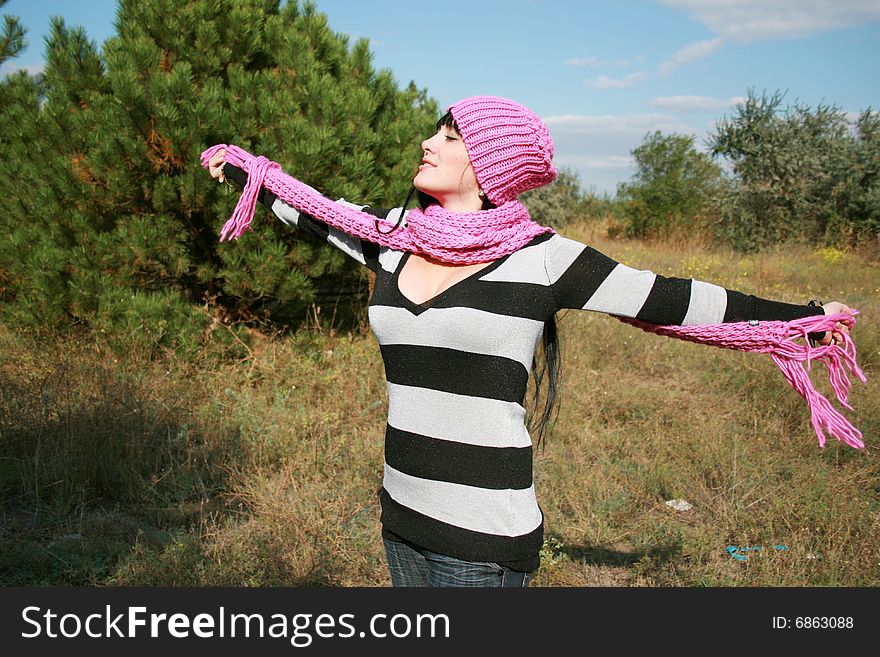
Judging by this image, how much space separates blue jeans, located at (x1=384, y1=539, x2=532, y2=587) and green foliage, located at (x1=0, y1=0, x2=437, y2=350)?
3119 mm

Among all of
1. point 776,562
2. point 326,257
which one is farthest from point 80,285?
point 776,562

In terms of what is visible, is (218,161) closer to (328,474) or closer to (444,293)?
(444,293)

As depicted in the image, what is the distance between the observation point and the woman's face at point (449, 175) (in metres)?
1.71

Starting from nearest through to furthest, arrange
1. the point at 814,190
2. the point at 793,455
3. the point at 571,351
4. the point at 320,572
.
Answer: the point at 320,572
the point at 793,455
the point at 571,351
the point at 814,190

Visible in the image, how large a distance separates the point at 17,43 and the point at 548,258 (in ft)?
24.0

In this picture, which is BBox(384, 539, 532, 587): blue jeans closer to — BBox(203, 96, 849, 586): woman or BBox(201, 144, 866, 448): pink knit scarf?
BBox(203, 96, 849, 586): woman

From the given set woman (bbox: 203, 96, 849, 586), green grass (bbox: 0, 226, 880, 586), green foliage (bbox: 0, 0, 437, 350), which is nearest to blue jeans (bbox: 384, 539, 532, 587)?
woman (bbox: 203, 96, 849, 586)

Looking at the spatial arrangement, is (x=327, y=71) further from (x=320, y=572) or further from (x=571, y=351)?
(x=320, y=572)

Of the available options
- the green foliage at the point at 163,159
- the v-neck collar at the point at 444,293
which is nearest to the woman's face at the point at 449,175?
the v-neck collar at the point at 444,293

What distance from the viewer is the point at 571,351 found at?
220 inches

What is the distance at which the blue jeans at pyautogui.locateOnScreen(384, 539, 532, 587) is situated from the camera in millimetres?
1545

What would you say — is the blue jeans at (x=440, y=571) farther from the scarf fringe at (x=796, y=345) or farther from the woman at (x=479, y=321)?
the scarf fringe at (x=796, y=345)

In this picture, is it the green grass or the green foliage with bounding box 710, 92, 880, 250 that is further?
the green foliage with bounding box 710, 92, 880, 250

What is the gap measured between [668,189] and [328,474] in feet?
41.8
